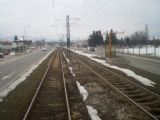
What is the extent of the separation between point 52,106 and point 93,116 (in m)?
2.51

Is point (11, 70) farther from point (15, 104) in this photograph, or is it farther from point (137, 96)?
point (137, 96)

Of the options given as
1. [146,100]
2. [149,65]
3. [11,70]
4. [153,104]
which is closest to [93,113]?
[153,104]

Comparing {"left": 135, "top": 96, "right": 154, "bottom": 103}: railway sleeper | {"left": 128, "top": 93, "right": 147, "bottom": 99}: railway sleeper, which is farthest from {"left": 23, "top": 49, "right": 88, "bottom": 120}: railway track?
{"left": 135, "top": 96, "right": 154, "bottom": 103}: railway sleeper

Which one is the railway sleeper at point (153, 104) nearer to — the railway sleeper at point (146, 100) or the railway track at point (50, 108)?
the railway sleeper at point (146, 100)

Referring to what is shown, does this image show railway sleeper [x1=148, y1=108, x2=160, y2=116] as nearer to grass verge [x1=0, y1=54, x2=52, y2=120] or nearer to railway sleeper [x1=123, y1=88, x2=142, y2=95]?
railway sleeper [x1=123, y1=88, x2=142, y2=95]

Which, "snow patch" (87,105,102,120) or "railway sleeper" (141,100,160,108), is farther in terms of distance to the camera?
"railway sleeper" (141,100,160,108)

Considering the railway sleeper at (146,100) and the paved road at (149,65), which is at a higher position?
the railway sleeper at (146,100)

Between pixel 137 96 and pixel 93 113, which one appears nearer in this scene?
pixel 93 113

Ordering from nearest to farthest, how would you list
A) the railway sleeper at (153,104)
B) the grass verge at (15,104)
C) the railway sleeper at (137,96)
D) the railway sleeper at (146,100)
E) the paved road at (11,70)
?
the grass verge at (15,104) < the railway sleeper at (153,104) < the railway sleeper at (146,100) < the railway sleeper at (137,96) < the paved road at (11,70)

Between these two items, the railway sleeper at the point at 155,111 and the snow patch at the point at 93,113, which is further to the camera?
the railway sleeper at the point at 155,111

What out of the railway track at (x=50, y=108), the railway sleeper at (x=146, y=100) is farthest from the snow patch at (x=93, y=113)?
the railway sleeper at (x=146, y=100)

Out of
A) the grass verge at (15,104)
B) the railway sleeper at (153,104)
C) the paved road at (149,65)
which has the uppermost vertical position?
the railway sleeper at (153,104)

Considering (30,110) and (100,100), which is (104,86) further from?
(30,110)

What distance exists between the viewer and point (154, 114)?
32.6ft
